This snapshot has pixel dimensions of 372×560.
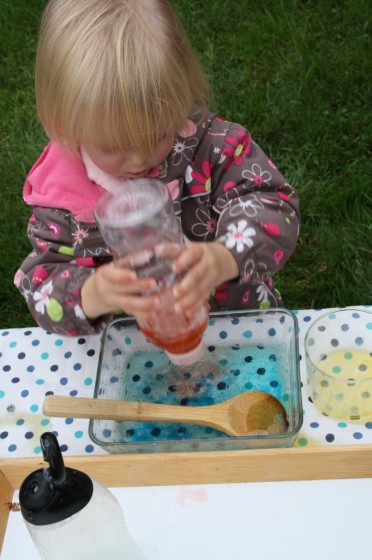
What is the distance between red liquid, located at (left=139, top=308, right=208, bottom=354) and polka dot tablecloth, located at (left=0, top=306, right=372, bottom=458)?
8.1 inches

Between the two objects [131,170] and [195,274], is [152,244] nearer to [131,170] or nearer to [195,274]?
[195,274]

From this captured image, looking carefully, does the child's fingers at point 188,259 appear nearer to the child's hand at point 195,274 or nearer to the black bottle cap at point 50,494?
the child's hand at point 195,274

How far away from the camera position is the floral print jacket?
96cm

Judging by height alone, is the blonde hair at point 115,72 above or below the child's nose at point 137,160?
above

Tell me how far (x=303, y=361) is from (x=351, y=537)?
25 cm

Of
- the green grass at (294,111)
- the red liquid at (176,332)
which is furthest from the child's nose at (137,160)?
the green grass at (294,111)

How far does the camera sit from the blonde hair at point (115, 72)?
828mm

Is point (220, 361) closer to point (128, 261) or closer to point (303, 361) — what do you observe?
point (303, 361)

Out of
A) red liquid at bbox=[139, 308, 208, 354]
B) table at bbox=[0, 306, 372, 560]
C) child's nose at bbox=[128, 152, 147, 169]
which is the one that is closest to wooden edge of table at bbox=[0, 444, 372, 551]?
table at bbox=[0, 306, 372, 560]

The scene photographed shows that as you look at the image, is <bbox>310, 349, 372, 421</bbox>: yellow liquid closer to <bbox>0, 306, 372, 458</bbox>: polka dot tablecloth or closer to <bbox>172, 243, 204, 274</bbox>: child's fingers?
<bbox>0, 306, 372, 458</bbox>: polka dot tablecloth

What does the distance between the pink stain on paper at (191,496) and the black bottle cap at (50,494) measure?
23 cm

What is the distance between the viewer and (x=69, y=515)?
1.94 ft

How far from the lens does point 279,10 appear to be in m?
2.25

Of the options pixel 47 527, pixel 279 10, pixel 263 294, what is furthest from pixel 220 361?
pixel 279 10
